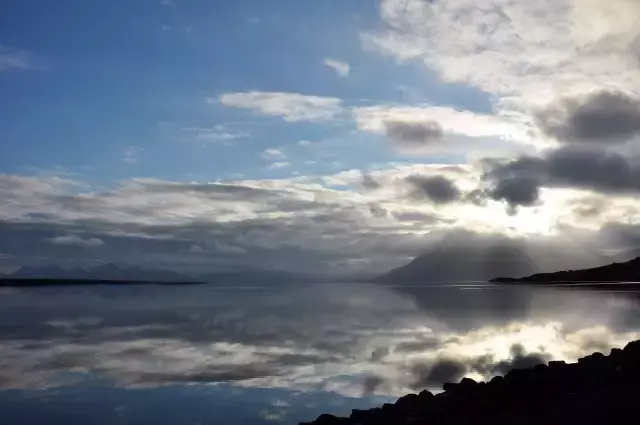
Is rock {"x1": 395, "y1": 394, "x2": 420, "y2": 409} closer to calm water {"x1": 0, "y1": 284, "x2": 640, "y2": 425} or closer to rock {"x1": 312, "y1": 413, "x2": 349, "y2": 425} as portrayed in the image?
rock {"x1": 312, "y1": 413, "x2": 349, "y2": 425}

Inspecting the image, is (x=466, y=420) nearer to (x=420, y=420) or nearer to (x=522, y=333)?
(x=420, y=420)

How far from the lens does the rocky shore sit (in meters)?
14.3

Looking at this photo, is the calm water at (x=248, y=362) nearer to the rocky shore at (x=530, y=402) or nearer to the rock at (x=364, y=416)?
the rock at (x=364, y=416)

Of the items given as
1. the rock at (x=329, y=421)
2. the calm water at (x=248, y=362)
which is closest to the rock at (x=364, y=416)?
the rock at (x=329, y=421)

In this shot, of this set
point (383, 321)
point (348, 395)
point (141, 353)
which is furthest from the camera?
point (383, 321)

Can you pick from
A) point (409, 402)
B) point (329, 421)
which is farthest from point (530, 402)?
point (329, 421)

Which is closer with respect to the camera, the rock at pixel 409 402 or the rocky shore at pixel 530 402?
the rocky shore at pixel 530 402

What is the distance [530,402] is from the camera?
16453mm

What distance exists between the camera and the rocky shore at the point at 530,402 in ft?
46.9

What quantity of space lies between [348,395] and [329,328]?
22.0 metres

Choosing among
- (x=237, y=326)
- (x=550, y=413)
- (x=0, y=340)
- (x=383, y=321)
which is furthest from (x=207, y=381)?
(x=383, y=321)

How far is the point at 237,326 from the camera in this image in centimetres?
4478

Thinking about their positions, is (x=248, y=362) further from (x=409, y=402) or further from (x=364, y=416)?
(x=364, y=416)

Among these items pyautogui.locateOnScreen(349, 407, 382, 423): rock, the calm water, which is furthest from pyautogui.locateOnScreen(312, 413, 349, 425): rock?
the calm water
